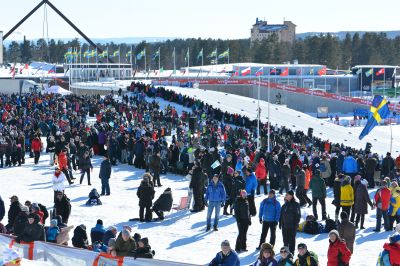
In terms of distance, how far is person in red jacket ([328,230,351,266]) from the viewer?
1041cm

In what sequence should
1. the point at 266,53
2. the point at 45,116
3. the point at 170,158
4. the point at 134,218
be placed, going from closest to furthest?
the point at 134,218 → the point at 170,158 → the point at 45,116 → the point at 266,53

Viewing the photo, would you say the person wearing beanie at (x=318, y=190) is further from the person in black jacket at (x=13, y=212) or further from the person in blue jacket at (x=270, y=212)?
the person in black jacket at (x=13, y=212)

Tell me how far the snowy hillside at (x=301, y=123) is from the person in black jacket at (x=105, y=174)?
2802 centimetres

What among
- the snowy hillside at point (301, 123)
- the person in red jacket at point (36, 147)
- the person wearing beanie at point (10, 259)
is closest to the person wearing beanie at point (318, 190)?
the person wearing beanie at point (10, 259)

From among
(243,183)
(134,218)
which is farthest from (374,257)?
(134,218)

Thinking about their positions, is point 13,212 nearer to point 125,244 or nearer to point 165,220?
point 125,244

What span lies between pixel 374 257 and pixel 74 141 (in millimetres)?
11707

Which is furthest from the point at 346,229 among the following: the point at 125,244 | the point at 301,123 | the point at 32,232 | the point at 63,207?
the point at 301,123

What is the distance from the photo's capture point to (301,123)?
Result: 51469 millimetres

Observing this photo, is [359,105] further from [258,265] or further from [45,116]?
[258,265]

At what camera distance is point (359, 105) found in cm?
7394

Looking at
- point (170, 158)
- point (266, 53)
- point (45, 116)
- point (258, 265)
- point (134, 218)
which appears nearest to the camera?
point (258, 265)

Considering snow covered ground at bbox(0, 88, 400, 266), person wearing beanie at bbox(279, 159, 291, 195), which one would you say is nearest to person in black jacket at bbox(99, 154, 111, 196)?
snow covered ground at bbox(0, 88, 400, 266)

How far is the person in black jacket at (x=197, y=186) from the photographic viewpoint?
16.5 m
